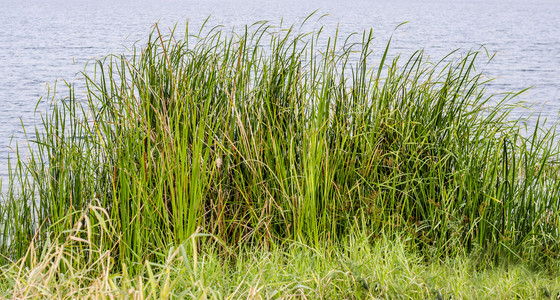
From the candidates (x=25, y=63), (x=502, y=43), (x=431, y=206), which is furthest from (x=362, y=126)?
(x=502, y=43)

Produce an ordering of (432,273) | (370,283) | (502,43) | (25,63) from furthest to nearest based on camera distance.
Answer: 1. (502,43)
2. (25,63)
3. (432,273)
4. (370,283)

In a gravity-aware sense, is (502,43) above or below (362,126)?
below

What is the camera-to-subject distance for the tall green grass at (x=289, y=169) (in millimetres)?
2867

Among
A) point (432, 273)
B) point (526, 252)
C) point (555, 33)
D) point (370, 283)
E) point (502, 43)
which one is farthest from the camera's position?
point (555, 33)

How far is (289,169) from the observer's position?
3.20 m

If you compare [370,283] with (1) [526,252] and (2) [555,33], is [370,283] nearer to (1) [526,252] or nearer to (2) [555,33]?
(1) [526,252]

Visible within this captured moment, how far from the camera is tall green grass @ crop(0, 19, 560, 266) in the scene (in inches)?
113

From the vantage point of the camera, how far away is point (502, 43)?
21984 millimetres

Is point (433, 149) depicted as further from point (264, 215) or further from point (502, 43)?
point (502, 43)

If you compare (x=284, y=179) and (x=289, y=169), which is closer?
(x=284, y=179)

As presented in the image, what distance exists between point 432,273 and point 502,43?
21.3 meters

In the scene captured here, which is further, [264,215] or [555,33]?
[555,33]

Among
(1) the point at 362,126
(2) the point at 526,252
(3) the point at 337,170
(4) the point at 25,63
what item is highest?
(1) the point at 362,126

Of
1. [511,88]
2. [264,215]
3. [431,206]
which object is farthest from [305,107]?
[511,88]
